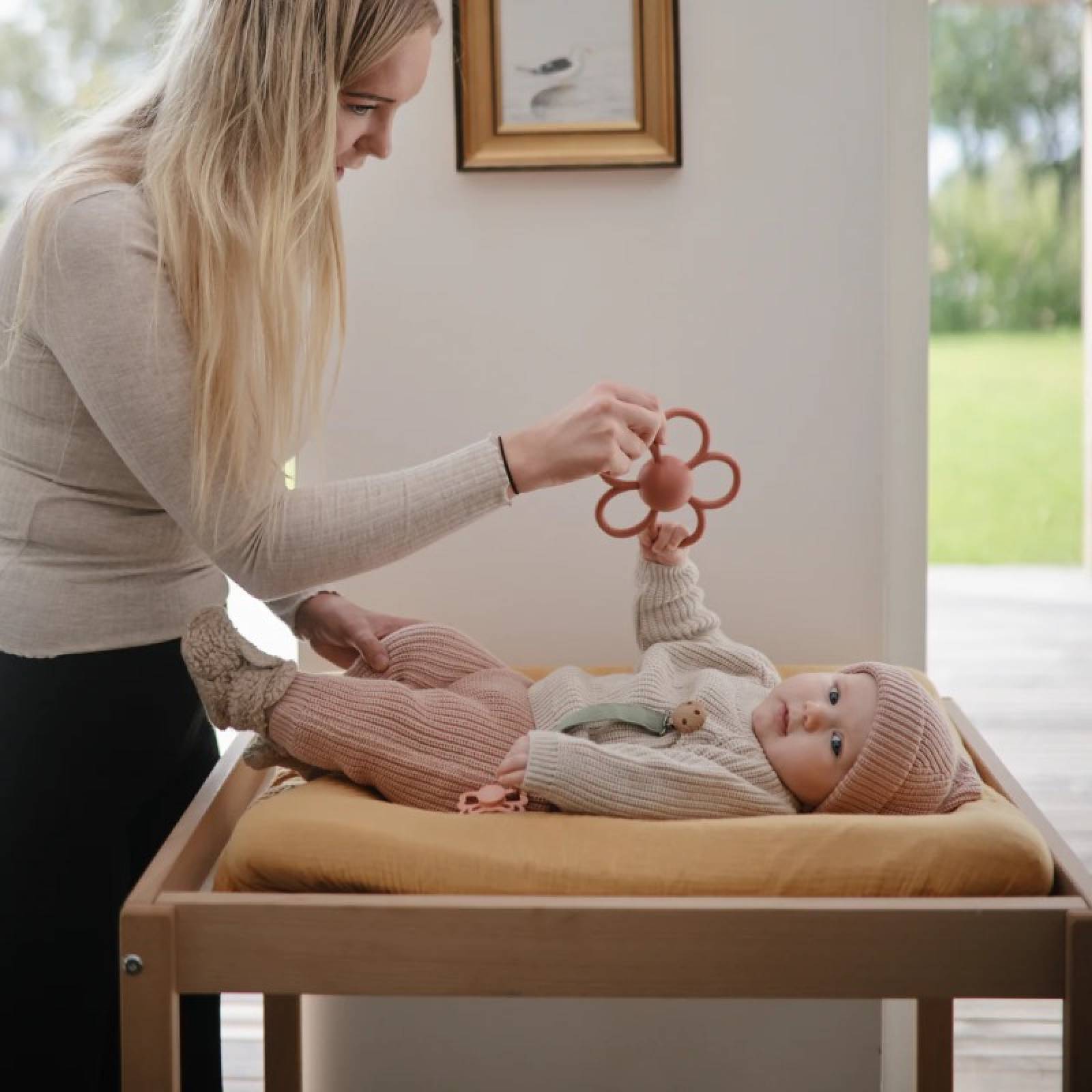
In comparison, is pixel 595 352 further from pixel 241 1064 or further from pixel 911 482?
pixel 241 1064

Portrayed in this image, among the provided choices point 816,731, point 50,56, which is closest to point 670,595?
point 816,731

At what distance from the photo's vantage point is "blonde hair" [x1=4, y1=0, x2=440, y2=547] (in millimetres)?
1167

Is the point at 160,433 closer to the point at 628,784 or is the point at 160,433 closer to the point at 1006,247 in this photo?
the point at 628,784

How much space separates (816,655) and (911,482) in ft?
0.83

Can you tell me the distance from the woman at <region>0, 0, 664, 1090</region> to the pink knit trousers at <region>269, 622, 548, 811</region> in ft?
0.38

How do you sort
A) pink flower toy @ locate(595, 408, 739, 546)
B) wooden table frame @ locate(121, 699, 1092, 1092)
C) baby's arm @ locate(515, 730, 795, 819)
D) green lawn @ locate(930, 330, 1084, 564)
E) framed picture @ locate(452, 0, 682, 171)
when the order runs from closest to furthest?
wooden table frame @ locate(121, 699, 1092, 1092) → baby's arm @ locate(515, 730, 795, 819) → pink flower toy @ locate(595, 408, 739, 546) → framed picture @ locate(452, 0, 682, 171) → green lawn @ locate(930, 330, 1084, 564)

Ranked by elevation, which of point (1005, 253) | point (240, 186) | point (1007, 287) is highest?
point (1005, 253)

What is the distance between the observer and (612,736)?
1.35 meters

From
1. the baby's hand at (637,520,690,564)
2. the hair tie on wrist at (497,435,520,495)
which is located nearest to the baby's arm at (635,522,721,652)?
the baby's hand at (637,520,690,564)

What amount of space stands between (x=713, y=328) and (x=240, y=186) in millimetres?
752

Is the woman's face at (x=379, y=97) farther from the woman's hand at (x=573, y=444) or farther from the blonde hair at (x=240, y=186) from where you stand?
the woman's hand at (x=573, y=444)

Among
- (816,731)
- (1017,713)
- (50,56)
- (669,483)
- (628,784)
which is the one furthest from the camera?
(1017,713)

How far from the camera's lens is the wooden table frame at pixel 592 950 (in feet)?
3.57

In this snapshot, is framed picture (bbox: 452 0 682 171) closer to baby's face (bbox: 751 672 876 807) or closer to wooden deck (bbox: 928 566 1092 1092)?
baby's face (bbox: 751 672 876 807)
